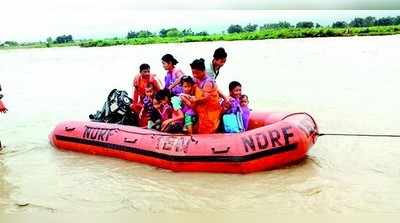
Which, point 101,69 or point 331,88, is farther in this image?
point 101,69

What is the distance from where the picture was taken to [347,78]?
1439cm

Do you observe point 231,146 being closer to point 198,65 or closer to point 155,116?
point 198,65

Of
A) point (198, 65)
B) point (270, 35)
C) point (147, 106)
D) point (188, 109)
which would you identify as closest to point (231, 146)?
point (188, 109)

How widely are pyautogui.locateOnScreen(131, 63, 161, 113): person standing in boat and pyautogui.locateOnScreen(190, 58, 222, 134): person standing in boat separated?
145 cm

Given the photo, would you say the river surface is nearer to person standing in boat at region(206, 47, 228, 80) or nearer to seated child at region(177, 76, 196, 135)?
seated child at region(177, 76, 196, 135)

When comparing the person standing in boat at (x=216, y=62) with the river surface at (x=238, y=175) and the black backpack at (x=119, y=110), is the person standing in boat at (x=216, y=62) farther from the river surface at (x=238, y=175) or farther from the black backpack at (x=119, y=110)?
the black backpack at (x=119, y=110)

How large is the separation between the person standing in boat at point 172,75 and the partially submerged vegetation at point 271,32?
97.9 feet

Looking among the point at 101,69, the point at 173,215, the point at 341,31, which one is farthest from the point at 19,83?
the point at 341,31

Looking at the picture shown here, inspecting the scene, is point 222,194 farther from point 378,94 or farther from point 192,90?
point 378,94

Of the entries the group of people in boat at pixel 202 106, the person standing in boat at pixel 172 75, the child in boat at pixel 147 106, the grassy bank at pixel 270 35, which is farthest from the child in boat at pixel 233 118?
the grassy bank at pixel 270 35

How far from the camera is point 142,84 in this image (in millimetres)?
7477

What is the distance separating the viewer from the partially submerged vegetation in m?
36.4

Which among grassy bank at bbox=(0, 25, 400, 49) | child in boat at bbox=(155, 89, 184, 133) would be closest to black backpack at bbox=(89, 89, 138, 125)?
child in boat at bbox=(155, 89, 184, 133)

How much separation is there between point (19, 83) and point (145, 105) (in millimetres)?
12770
